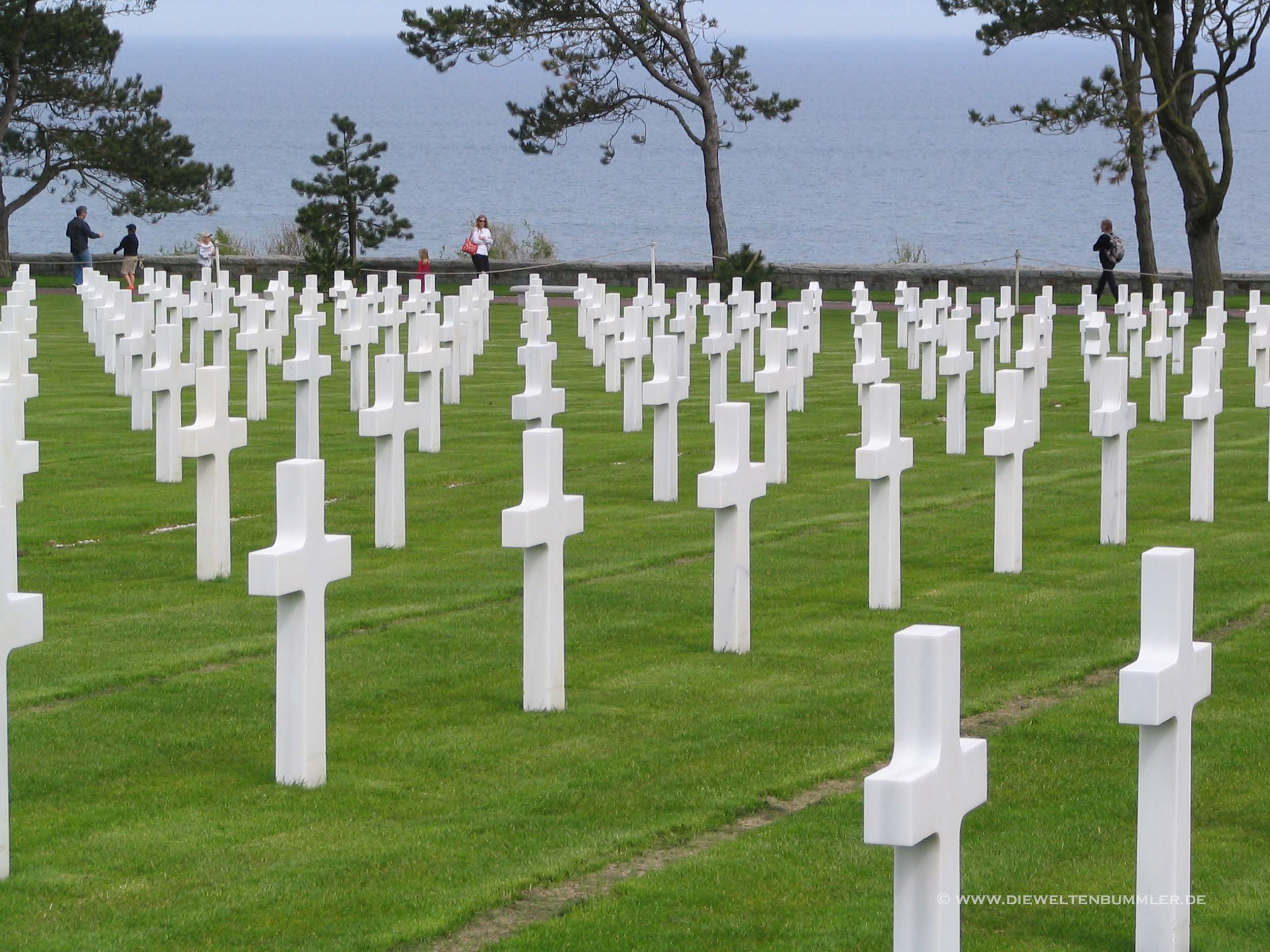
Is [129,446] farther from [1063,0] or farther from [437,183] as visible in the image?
[437,183]

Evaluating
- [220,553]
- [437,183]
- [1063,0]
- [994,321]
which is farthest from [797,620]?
[437,183]

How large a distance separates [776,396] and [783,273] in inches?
898

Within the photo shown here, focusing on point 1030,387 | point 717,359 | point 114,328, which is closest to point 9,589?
point 1030,387

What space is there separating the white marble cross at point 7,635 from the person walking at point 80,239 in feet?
96.0

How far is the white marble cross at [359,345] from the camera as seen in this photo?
53.7ft

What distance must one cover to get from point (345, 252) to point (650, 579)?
2406 centimetres

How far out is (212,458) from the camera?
920cm

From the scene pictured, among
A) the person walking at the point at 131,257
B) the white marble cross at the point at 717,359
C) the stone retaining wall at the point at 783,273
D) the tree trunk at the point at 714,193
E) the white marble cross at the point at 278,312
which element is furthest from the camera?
the tree trunk at the point at 714,193

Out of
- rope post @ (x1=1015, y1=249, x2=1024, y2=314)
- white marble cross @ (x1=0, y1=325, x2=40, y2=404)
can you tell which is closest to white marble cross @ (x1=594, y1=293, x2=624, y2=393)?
white marble cross @ (x1=0, y1=325, x2=40, y2=404)

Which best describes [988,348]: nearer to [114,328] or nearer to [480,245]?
[114,328]

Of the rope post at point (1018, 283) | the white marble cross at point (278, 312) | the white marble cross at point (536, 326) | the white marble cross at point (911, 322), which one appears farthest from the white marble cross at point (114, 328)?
the rope post at point (1018, 283)

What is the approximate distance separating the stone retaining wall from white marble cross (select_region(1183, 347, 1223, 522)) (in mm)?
20397

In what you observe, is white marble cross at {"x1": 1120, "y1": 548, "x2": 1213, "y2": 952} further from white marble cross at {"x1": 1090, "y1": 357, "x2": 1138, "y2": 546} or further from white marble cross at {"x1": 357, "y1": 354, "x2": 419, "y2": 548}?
white marble cross at {"x1": 357, "y1": 354, "x2": 419, "y2": 548}

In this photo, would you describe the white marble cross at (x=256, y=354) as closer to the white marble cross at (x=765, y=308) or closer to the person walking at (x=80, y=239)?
the white marble cross at (x=765, y=308)
